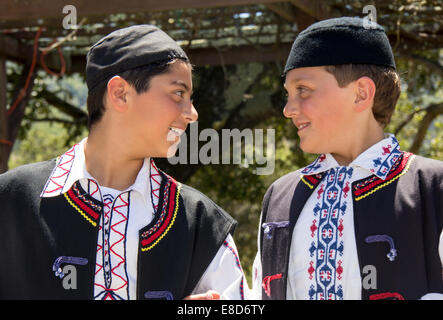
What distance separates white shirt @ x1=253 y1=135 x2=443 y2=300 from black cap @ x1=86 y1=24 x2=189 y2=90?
0.69 metres

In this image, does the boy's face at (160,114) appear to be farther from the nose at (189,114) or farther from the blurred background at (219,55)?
the blurred background at (219,55)

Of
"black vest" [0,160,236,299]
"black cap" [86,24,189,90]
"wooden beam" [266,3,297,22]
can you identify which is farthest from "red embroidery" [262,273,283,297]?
"wooden beam" [266,3,297,22]

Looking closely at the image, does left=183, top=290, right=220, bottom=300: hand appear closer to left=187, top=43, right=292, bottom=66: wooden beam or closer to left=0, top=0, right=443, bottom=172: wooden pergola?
left=0, top=0, right=443, bottom=172: wooden pergola

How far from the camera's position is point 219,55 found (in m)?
5.52

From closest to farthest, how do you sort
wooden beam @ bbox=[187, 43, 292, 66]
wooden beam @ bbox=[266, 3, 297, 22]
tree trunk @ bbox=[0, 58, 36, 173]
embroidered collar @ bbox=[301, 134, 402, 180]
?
embroidered collar @ bbox=[301, 134, 402, 180] < wooden beam @ bbox=[266, 3, 297, 22] < tree trunk @ bbox=[0, 58, 36, 173] < wooden beam @ bbox=[187, 43, 292, 66]

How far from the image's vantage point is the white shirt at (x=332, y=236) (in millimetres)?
1984

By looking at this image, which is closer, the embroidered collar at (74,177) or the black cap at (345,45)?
the embroidered collar at (74,177)

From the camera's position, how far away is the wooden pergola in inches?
155

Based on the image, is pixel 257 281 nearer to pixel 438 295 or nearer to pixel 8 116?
pixel 438 295

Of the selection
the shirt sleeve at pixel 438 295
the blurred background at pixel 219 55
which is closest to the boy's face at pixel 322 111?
the shirt sleeve at pixel 438 295

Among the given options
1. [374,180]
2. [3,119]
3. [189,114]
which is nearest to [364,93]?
[374,180]

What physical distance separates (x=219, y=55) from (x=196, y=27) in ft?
2.99
